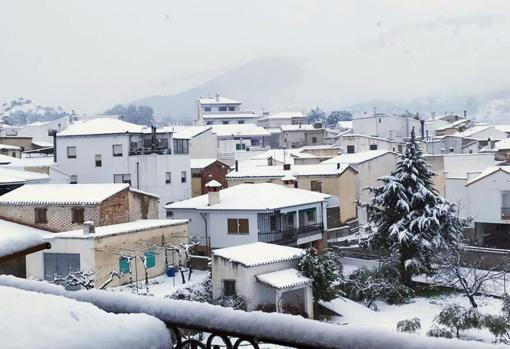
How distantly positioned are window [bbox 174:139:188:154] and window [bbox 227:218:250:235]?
29.9 ft

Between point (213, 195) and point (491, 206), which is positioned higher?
point (213, 195)

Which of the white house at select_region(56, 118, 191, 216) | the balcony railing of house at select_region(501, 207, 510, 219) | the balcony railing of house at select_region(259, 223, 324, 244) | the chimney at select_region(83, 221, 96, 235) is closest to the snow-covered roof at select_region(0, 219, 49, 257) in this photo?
the chimney at select_region(83, 221, 96, 235)

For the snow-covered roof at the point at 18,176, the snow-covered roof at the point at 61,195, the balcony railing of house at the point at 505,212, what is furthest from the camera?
the balcony railing of house at the point at 505,212

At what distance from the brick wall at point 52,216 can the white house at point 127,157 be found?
865 centimetres

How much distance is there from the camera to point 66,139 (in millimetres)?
31734

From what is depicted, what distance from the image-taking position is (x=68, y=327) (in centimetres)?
171

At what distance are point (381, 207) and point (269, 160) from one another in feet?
53.6

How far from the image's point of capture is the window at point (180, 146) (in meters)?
32.1

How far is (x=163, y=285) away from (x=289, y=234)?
22.1ft

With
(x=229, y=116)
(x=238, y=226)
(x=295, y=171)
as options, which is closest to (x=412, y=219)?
(x=238, y=226)

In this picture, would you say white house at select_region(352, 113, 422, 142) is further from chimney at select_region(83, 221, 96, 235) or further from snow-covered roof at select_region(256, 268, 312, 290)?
chimney at select_region(83, 221, 96, 235)

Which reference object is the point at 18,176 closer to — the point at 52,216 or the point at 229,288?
the point at 52,216

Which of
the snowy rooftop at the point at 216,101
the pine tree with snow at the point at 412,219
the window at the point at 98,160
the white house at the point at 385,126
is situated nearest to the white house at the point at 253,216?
the pine tree with snow at the point at 412,219

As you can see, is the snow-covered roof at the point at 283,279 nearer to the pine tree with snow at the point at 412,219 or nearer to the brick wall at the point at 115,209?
the pine tree with snow at the point at 412,219
